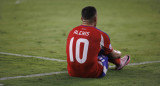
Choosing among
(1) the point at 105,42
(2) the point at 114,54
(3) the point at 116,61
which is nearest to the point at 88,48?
(1) the point at 105,42

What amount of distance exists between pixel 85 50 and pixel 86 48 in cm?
4

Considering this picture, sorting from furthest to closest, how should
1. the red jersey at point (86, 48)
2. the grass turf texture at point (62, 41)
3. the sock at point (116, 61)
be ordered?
the sock at point (116, 61) → the grass turf texture at point (62, 41) → the red jersey at point (86, 48)

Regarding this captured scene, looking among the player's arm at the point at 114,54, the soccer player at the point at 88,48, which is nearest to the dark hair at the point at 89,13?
the soccer player at the point at 88,48

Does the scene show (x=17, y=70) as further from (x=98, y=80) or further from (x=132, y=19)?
(x=132, y=19)

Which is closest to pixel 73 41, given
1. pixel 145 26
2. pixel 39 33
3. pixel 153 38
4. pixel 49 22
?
pixel 153 38

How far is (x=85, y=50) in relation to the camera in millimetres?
5965

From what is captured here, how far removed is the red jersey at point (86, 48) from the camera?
5.97 m

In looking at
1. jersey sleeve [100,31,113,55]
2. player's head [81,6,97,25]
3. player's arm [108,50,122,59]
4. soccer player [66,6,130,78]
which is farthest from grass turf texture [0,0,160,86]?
player's head [81,6,97,25]

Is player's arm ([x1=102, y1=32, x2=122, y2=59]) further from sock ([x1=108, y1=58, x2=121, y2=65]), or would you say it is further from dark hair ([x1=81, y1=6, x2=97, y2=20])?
dark hair ([x1=81, y1=6, x2=97, y2=20])

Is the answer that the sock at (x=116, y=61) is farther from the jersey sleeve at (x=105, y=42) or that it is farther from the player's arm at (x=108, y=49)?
the jersey sleeve at (x=105, y=42)

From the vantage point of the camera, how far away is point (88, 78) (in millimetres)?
6156

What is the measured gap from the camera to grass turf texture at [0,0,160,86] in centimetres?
615

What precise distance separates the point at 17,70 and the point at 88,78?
63.1 inches

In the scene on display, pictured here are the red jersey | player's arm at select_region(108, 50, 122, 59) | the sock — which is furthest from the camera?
the sock
